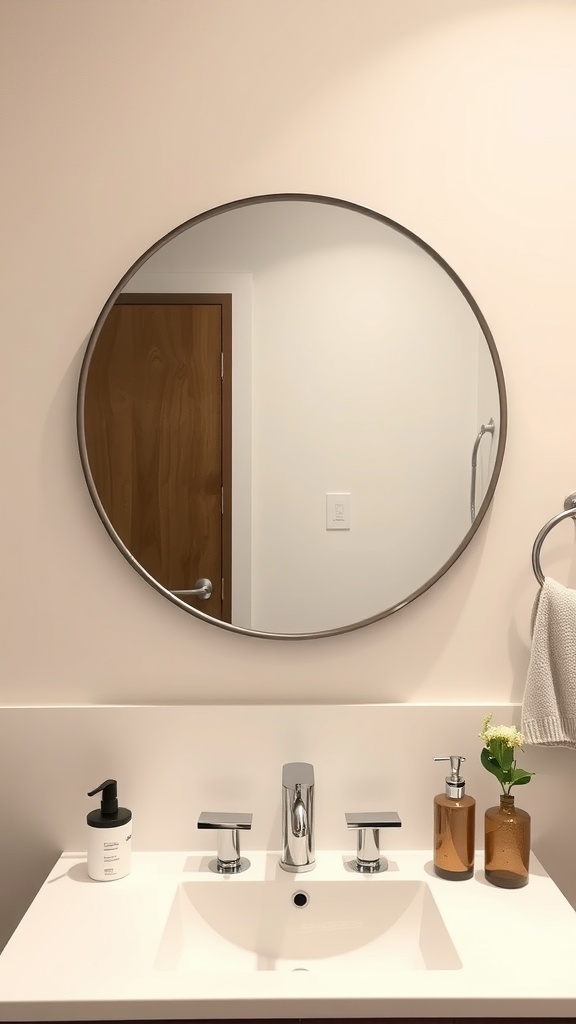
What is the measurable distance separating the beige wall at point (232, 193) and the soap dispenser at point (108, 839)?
16 cm

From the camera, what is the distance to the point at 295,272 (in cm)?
132

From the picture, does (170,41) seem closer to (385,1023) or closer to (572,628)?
(572,628)

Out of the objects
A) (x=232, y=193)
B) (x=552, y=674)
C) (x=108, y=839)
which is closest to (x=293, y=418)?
(x=232, y=193)

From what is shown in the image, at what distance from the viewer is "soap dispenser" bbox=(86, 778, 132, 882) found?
1.22 m

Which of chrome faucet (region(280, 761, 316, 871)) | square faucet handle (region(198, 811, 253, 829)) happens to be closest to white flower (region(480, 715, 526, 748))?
chrome faucet (region(280, 761, 316, 871))

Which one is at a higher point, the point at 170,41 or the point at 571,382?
the point at 170,41

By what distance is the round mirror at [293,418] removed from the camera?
4.32 ft

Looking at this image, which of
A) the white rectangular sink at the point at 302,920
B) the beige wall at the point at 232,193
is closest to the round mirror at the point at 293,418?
the beige wall at the point at 232,193

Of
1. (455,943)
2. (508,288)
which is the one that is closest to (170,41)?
(508,288)

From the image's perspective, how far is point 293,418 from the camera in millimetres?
1328

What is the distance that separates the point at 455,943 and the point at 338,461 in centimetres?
69

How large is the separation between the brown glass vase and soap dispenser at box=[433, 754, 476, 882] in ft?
0.09

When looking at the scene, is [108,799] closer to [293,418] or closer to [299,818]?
[299,818]

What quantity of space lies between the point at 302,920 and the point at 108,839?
30 centimetres
